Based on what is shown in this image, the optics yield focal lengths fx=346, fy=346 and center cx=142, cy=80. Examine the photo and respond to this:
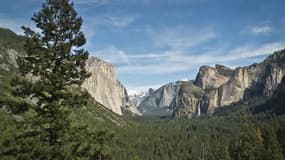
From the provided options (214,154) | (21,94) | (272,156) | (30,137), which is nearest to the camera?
(30,137)

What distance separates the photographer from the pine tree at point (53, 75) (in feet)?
55.0

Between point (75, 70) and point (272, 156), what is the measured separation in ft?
237

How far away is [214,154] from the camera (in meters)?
132

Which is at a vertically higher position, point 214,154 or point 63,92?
point 63,92

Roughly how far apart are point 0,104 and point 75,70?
13.4 feet

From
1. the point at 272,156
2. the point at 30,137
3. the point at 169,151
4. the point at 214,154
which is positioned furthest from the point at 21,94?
the point at 169,151

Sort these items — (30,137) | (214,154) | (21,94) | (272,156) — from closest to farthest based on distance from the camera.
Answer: (30,137) → (21,94) → (272,156) → (214,154)

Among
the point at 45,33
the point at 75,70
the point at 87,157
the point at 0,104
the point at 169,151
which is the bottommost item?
the point at 169,151

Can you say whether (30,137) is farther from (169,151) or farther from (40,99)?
(169,151)

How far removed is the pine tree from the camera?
55.0 ft

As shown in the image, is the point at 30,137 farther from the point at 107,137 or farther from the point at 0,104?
the point at 107,137

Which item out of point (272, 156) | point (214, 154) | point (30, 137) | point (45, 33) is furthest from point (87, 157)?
point (214, 154)

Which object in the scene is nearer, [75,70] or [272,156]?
[75,70]

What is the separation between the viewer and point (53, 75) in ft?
56.9
